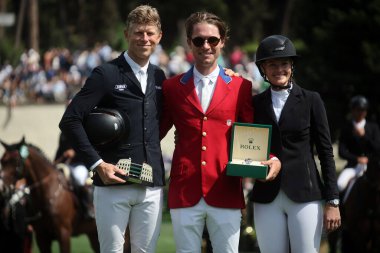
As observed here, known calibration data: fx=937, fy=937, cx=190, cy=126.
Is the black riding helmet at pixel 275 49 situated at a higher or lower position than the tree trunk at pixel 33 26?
lower

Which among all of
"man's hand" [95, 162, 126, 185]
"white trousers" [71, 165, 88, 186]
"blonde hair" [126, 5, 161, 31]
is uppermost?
"blonde hair" [126, 5, 161, 31]

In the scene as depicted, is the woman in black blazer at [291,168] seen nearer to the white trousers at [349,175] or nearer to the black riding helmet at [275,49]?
the black riding helmet at [275,49]

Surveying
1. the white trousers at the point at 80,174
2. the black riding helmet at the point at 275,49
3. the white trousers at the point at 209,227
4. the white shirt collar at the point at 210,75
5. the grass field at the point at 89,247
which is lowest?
the grass field at the point at 89,247

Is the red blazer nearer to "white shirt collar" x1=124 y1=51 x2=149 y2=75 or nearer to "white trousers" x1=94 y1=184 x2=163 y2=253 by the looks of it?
"white trousers" x1=94 y1=184 x2=163 y2=253

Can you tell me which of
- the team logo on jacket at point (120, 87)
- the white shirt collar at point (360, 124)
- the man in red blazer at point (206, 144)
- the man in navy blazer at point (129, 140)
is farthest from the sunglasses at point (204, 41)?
the white shirt collar at point (360, 124)

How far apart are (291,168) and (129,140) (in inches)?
41.8

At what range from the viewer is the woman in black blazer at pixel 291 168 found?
235 inches

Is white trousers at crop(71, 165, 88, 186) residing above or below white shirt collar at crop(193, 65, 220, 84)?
below

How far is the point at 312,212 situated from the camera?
5.98 m

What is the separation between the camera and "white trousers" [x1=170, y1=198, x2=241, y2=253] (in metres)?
5.85

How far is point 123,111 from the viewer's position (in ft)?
19.9

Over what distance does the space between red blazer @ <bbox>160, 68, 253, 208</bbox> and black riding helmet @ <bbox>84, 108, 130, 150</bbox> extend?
14.3 inches

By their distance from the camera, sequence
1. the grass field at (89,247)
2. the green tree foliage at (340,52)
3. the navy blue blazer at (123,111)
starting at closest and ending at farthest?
1. the navy blue blazer at (123,111)
2. the grass field at (89,247)
3. the green tree foliage at (340,52)

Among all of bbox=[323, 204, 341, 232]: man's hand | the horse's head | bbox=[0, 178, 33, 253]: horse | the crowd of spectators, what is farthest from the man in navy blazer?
the crowd of spectators
